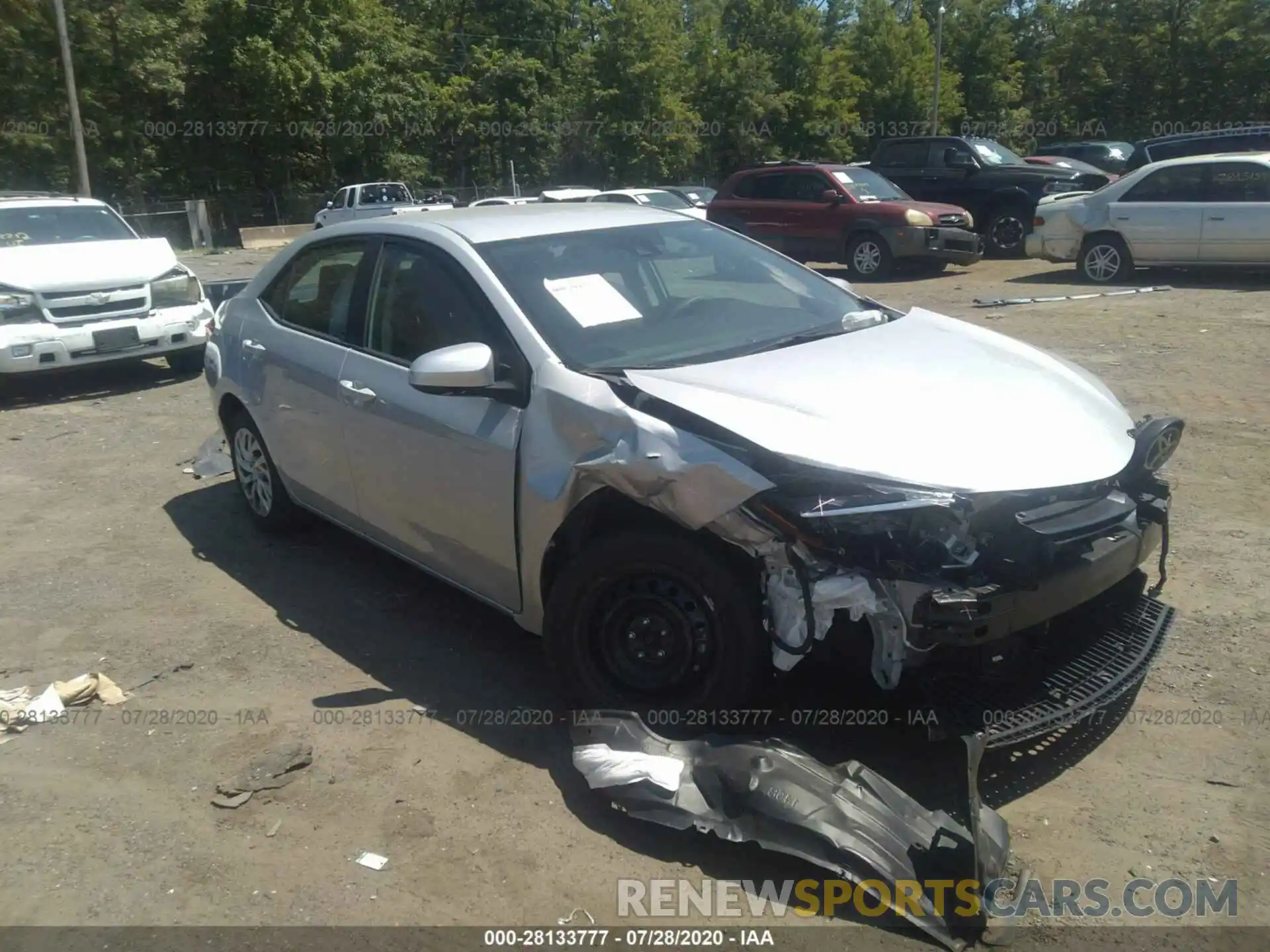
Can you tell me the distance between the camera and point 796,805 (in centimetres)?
304

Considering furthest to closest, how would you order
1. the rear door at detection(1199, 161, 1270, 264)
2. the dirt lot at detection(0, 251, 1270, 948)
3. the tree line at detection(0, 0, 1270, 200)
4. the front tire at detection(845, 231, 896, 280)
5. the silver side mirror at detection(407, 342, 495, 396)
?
1. the tree line at detection(0, 0, 1270, 200)
2. the front tire at detection(845, 231, 896, 280)
3. the rear door at detection(1199, 161, 1270, 264)
4. the silver side mirror at detection(407, 342, 495, 396)
5. the dirt lot at detection(0, 251, 1270, 948)

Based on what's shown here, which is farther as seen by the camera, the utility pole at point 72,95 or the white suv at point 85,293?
the utility pole at point 72,95

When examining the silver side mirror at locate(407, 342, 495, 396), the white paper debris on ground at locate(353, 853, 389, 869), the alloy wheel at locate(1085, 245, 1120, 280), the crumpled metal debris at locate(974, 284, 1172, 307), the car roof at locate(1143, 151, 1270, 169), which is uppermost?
the car roof at locate(1143, 151, 1270, 169)

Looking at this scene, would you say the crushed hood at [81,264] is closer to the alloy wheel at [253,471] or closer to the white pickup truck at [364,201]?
the alloy wheel at [253,471]

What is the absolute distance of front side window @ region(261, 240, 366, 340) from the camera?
4.89 meters

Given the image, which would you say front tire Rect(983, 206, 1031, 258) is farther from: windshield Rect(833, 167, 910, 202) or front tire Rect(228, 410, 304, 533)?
front tire Rect(228, 410, 304, 533)

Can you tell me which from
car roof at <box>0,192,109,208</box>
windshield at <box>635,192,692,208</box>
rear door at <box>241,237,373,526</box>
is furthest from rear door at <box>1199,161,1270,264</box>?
car roof at <box>0,192,109,208</box>

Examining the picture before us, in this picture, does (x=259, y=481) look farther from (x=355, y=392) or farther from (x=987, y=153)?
(x=987, y=153)

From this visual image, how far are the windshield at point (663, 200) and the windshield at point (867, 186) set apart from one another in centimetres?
437

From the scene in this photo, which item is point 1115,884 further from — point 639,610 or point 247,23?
point 247,23

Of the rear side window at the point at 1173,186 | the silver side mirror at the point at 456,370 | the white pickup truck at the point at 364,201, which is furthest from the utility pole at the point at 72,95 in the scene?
the silver side mirror at the point at 456,370

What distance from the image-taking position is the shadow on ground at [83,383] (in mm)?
9922

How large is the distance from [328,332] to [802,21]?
142 ft

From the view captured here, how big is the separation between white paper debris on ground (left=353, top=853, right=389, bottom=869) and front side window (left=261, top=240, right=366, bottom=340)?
7.84ft
